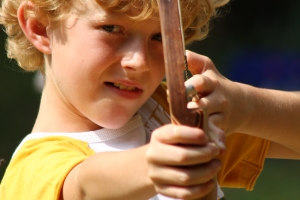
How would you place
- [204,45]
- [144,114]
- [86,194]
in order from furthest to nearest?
[204,45] < [144,114] < [86,194]

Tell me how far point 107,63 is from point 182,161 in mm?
433

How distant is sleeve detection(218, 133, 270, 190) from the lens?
127cm

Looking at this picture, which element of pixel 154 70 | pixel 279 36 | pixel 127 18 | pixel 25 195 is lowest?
pixel 279 36

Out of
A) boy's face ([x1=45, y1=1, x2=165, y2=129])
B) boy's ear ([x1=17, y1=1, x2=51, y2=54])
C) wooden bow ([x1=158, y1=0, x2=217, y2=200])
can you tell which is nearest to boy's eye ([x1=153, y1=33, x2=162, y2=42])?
boy's face ([x1=45, y1=1, x2=165, y2=129])

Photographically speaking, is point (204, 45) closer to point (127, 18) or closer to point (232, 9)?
point (232, 9)

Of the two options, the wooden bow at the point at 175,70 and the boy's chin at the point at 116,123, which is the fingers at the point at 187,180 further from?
the boy's chin at the point at 116,123

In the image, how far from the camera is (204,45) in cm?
325

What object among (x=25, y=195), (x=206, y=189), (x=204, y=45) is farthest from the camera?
(x=204, y=45)

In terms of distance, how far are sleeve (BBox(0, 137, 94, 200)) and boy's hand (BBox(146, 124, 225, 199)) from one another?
27cm

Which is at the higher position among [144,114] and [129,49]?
[129,49]

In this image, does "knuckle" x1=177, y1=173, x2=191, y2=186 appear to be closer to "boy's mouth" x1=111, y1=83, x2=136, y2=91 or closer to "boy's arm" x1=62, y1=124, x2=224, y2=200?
"boy's arm" x1=62, y1=124, x2=224, y2=200

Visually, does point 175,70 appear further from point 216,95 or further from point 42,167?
point 42,167

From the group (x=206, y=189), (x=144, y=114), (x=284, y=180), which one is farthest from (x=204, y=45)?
(x=206, y=189)

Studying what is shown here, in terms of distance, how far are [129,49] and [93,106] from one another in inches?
4.9
